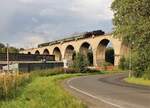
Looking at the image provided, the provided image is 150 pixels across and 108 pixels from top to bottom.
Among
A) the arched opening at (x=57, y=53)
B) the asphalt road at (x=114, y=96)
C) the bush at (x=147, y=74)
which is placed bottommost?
the asphalt road at (x=114, y=96)

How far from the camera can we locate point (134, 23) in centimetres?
4706

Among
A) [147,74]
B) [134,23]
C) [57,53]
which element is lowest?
[147,74]

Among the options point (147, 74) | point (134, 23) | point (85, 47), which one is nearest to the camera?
point (134, 23)

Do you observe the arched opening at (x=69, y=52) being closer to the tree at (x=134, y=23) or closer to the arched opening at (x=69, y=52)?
the arched opening at (x=69, y=52)

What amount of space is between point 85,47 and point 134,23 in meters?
88.5

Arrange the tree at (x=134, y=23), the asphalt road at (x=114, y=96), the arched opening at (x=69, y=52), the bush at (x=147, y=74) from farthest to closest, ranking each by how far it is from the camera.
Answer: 1. the arched opening at (x=69, y=52)
2. the bush at (x=147, y=74)
3. the tree at (x=134, y=23)
4. the asphalt road at (x=114, y=96)

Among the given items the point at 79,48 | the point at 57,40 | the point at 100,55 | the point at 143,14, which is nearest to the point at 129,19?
the point at 143,14

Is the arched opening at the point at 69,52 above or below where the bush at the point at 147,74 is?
above

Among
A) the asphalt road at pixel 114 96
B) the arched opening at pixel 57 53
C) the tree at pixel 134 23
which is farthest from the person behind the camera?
the arched opening at pixel 57 53

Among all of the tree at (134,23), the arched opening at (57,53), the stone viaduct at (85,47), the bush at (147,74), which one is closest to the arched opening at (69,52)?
the stone viaduct at (85,47)

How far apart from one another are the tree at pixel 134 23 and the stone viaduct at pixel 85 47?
44383 millimetres

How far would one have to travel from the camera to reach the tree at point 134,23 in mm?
45844

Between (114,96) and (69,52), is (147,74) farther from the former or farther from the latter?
(69,52)

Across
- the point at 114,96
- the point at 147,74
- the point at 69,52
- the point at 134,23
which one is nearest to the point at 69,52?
the point at 69,52
